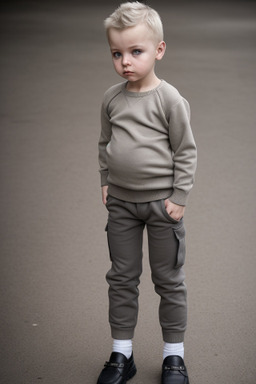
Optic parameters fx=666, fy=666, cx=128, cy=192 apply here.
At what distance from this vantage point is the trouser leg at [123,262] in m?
2.05

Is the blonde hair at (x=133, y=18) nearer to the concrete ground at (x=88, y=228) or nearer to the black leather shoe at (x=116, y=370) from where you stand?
the black leather shoe at (x=116, y=370)

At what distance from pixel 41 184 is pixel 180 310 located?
6.54 feet

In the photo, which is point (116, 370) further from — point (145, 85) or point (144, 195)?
point (145, 85)

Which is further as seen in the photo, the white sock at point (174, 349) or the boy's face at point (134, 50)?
the white sock at point (174, 349)

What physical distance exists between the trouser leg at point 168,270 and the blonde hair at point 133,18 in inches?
20.4

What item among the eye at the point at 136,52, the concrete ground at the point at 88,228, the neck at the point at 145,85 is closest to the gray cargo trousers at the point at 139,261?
the concrete ground at the point at 88,228

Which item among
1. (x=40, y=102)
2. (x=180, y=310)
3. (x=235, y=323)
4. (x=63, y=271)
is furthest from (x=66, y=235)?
(x=40, y=102)

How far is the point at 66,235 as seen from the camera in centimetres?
329

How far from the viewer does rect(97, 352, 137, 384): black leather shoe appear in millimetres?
2092

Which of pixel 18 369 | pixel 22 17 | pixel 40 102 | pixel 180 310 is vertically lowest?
pixel 18 369

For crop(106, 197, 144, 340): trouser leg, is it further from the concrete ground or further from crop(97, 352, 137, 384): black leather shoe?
the concrete ground

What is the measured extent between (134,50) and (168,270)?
0.67 meters

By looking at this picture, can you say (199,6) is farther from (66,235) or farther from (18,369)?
(18,369)

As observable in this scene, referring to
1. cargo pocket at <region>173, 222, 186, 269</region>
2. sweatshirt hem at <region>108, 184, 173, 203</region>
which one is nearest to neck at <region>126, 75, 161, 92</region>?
sweatshirt hem at <region>108, 184, 173, 203</region>
